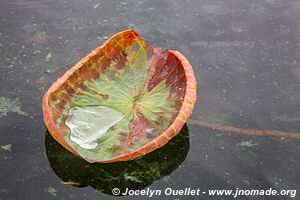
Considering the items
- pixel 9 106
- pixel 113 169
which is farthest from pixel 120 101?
pixel 9 106

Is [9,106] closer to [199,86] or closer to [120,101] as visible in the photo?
[120,101]

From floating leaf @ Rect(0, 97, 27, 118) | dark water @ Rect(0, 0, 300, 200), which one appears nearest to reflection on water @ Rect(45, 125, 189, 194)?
dark water @ Rect(0, 0, 300, 200)

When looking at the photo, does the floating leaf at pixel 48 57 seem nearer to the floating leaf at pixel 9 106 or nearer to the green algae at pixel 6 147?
the floating leaf at pixel 9 106

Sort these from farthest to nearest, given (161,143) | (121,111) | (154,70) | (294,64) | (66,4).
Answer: (66,4), (294,64), (154,70), (121,111), (161,143)

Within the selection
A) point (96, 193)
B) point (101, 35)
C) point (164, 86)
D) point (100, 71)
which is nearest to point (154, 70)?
point (164, 86)

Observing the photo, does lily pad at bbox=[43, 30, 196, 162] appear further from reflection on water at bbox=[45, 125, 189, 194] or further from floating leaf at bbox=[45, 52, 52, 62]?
floating leaf at bbox=[45, 52, 52, 62]

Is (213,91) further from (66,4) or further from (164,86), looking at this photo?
(66,4)
